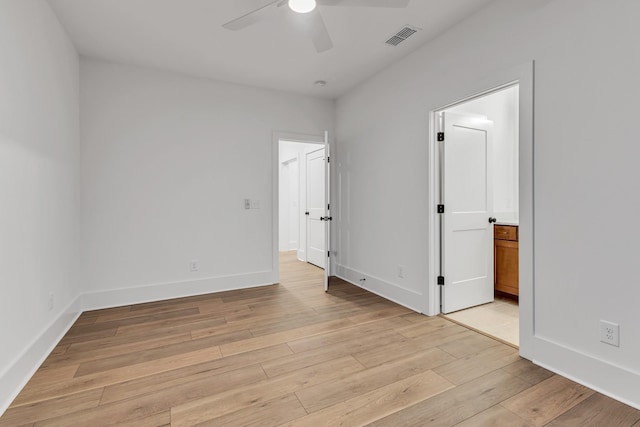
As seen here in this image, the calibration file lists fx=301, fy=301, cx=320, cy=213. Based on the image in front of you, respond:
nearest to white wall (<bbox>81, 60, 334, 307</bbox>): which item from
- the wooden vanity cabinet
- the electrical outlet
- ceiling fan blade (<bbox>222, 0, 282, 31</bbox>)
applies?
ceiling fan blade (<bbox>222, 0, 282, 31</bbox>)

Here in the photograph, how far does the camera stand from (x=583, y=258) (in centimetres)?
184

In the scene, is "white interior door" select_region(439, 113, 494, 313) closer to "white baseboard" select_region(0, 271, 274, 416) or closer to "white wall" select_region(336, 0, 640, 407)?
"white wall" select_region(336, 0, 640, 407)

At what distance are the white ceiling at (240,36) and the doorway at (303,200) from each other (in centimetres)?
111

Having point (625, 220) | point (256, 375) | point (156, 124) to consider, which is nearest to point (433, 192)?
point (625, 220)

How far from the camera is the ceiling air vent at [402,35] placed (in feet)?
8.71

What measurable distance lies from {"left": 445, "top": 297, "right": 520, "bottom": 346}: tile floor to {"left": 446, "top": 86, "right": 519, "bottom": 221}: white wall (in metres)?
1.21

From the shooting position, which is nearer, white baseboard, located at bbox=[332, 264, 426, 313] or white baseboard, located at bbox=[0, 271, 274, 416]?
white baseboard, located at bbox=[0, 271, 274, 416]

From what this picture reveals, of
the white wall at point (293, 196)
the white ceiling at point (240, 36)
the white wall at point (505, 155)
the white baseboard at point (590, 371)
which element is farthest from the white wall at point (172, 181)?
the white baseboard at point (590, 371)

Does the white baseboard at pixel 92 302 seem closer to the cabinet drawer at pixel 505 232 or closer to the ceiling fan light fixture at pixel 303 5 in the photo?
the ceiling fan light fixture at pixel 303 5

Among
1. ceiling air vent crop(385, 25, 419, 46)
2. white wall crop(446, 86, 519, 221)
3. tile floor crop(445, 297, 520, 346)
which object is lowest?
tile floor crop(445, 297, 520, 346)

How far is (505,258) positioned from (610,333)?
1819 mm

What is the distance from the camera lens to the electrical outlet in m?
1.70

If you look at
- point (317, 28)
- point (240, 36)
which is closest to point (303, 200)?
point (240, 36)

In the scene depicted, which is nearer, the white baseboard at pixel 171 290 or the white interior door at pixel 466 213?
the white interior door at pixel 466 213
